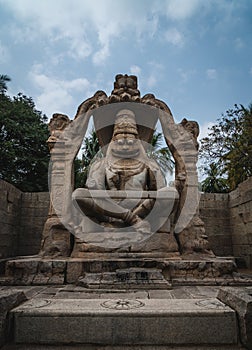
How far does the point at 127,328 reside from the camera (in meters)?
2.02

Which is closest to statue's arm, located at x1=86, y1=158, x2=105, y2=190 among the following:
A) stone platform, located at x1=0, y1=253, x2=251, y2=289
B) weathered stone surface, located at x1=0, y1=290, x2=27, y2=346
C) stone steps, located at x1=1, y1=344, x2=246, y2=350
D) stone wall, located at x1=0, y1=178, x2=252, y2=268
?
stone platform, located at x1=0, y1=253, x2=251, y2=289

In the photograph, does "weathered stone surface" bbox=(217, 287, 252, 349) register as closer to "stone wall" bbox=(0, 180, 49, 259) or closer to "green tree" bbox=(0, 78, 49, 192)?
"stone wall" bbox=(0, 180, 49, 259)

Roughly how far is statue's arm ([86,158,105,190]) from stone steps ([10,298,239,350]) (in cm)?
318

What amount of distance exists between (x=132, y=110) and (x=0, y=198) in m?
3.41

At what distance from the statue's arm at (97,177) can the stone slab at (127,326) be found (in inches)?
125

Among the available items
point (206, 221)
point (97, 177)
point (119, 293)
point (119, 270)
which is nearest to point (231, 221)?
point (206, 221)

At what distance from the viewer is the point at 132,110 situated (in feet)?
19.8

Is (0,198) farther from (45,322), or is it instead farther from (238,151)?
(238,151)

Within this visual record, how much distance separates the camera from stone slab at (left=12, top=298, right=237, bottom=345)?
78.7 inches

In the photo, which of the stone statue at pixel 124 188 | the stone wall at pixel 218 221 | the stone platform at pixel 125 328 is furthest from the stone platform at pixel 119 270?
the stone wall at pixel 218 221

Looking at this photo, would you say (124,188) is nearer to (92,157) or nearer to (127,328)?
(127,328)

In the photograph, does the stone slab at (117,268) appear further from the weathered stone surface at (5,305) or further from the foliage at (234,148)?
the foliage at (234,148)

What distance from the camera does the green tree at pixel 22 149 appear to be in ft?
43.8

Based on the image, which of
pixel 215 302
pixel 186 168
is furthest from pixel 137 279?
pixel 186 168
